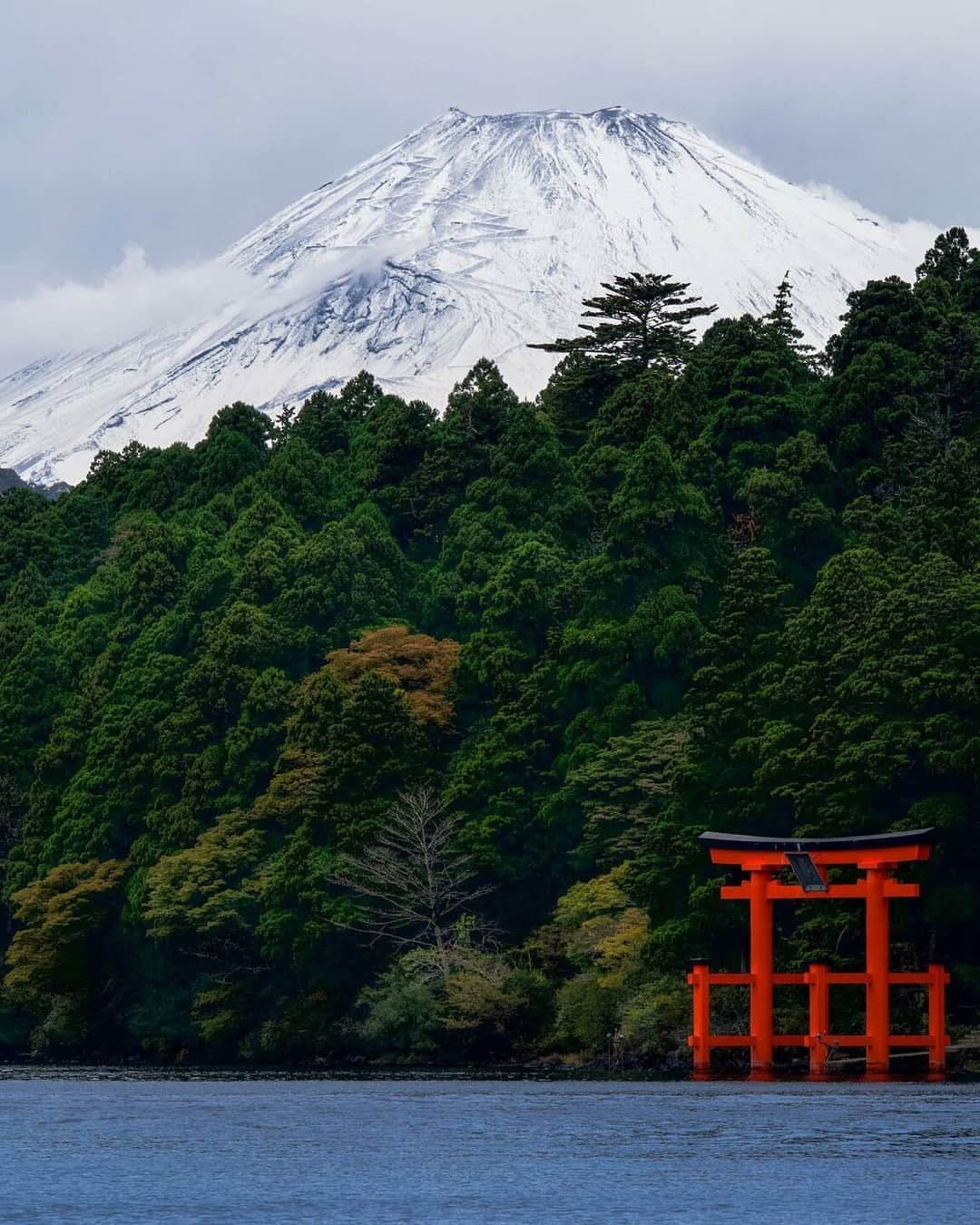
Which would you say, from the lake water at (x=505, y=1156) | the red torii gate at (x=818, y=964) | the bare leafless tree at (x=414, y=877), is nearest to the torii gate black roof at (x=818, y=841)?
the red torii gate at (x=818, y=964)

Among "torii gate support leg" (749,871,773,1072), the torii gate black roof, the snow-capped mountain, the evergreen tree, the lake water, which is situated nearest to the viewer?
the lake water

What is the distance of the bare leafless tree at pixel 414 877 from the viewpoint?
50.3m

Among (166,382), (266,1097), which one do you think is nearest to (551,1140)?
(266,1097)

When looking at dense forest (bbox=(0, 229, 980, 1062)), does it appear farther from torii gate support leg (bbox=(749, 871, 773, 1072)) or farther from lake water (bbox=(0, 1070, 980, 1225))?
lake water (bbox=(0, 1070, 980, 1225))

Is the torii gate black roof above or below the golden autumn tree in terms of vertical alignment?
below

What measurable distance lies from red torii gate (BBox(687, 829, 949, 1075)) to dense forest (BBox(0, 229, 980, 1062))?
114cm

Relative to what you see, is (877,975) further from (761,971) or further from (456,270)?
(456,270)

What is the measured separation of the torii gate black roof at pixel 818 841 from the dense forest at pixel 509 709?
164 cm

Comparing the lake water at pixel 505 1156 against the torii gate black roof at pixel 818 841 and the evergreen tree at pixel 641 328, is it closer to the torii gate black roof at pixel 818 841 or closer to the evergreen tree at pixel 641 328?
the torii gate black roof at pixel 818 841

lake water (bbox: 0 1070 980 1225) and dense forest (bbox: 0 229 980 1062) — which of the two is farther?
dense forest (bbox: 0 229 980 1062)

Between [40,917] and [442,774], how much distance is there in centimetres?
1034

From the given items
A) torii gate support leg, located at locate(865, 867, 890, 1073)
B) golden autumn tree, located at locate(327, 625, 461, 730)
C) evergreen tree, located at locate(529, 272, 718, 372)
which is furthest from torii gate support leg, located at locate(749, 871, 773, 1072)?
evergreen tree, located at locate(529, 272, 718, 372)

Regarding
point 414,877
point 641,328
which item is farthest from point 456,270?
point 414,877

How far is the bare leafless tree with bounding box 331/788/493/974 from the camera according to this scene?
50.3m
